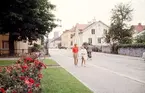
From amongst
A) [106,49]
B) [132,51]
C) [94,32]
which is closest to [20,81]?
[132,51]

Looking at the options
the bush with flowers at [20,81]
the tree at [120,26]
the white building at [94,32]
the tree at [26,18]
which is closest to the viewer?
the bush with flowers at [20,81]

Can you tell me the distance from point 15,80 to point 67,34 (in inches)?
4801

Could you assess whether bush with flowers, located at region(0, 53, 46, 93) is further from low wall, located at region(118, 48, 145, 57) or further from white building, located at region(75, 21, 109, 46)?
white building, located at region(75, 21, 109, 46)

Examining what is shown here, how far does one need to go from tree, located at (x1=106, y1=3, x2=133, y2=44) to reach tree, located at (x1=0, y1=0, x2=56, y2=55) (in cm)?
1674

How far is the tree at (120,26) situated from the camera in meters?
49.1

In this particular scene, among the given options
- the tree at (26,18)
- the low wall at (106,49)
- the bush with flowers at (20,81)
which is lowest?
the bush with flowers at (20,81)

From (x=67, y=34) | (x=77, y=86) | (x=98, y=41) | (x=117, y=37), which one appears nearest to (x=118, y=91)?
(x=77, y=86)

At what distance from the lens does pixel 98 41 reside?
8044 cm

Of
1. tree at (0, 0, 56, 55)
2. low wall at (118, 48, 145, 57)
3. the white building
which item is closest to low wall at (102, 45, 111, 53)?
low wall at (118, 48, 145, 57)

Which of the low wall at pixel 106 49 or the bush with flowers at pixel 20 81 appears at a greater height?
the low wall at pixel 106 49

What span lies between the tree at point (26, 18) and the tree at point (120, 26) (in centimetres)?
1674

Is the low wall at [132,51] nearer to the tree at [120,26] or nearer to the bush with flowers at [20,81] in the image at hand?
the tree at [120,26]

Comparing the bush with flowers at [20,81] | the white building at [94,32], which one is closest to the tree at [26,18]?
the bush with flowers at [20,81]

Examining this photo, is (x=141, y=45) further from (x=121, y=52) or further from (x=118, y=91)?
(x=118, y=91)
